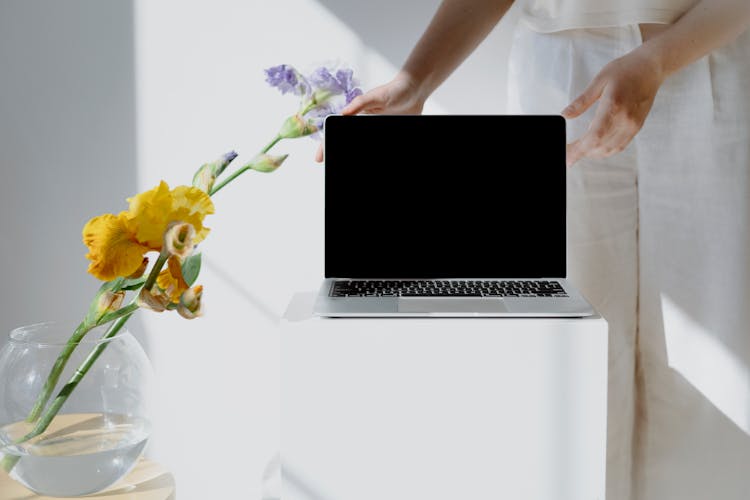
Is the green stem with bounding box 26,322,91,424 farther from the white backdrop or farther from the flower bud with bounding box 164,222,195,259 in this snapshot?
the white backdrop

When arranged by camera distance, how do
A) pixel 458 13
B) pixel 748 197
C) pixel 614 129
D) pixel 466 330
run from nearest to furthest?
pixel 466 330
pixel 614 129
pixel 748 197
pixel 458 13

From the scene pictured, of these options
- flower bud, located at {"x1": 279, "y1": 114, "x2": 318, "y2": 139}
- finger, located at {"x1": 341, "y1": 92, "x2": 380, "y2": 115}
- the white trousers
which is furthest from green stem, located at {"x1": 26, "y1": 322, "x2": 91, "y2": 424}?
the white trousers

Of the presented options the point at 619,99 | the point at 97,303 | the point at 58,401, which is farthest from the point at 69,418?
the point at 619,99

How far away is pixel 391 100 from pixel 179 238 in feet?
1.61

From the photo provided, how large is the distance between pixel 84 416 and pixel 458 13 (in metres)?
0.79

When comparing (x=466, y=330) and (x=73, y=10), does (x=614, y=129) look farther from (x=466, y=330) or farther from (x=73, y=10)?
(x=73, y=10)

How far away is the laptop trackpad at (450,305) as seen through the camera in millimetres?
805

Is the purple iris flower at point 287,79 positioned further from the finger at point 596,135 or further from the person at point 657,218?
the finger at point 596,135

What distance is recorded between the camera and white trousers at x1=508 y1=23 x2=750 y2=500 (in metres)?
1.13

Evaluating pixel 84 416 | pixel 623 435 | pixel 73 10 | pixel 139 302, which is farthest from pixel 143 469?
pixel 73 10

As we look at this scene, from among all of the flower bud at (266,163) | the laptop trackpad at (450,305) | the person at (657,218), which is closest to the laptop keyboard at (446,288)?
the laptop trackpad at (450,305)

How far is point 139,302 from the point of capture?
2.65 ft

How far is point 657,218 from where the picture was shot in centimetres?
118

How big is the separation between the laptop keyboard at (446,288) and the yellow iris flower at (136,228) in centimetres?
19
